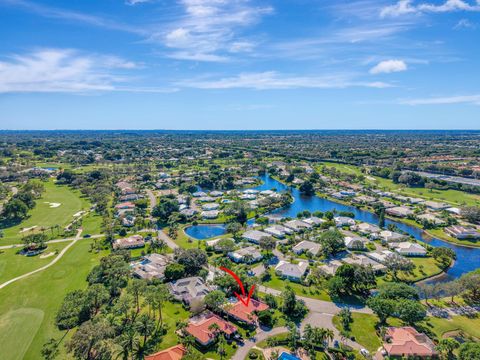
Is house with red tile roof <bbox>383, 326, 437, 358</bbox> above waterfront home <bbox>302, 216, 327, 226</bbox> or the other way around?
the other way around

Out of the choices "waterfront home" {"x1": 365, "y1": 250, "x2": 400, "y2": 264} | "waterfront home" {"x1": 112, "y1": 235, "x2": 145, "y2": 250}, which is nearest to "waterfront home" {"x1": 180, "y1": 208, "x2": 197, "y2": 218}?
"waterfront home" {"x1": 112, "y1": 235, "x2": 145, "y2": 250}

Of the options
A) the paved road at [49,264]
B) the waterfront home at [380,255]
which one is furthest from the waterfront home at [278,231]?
the paved road at [49,264]

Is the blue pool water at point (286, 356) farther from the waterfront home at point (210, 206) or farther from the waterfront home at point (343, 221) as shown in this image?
the waterfront home at point (210, 206)

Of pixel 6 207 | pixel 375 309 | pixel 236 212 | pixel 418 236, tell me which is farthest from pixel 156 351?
pixel 6 207

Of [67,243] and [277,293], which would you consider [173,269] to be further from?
[67,243]

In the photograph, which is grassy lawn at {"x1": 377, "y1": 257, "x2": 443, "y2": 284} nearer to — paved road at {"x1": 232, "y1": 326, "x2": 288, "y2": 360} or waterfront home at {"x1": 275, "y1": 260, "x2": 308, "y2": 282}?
waterfront home at {"x1": 275, "y1": 260, "x2": 308, "y2": 282}
